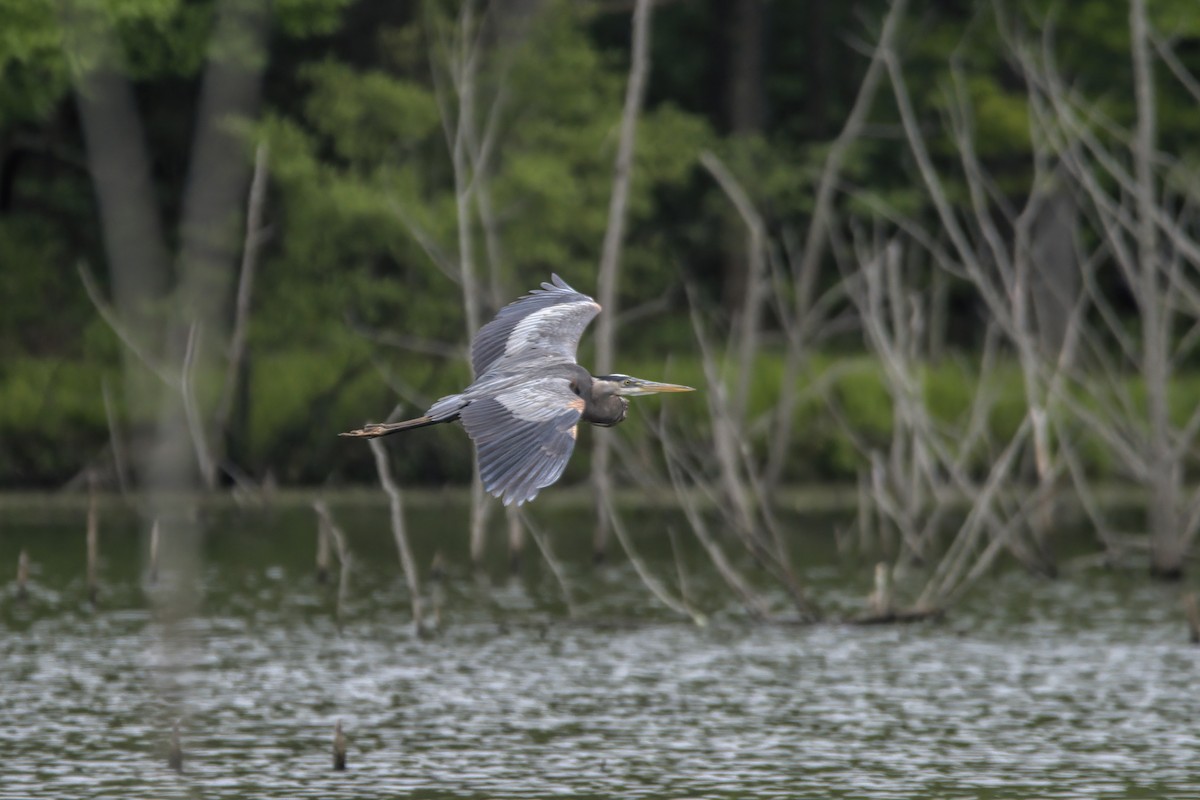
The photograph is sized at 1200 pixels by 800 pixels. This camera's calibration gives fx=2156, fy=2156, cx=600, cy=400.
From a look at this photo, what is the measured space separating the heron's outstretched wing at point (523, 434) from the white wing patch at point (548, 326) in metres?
1.08

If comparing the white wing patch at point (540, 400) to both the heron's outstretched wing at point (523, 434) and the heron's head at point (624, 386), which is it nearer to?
→ the heron's outstretched wing at point (523, 434)

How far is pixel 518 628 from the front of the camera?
16781 millimetres

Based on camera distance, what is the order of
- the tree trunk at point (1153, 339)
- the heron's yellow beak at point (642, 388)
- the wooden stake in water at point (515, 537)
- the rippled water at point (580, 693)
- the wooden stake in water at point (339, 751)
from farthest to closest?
1. the wooden stake in water at point (515, 537)
2. the tree trunk at point (1153, 339)
3. the rippled water at point (580, 693)
4. the wooden stake in water at point (339, 751)
5. the heron's yellow beak at point (642, 388)

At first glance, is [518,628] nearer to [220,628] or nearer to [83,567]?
[220,628]

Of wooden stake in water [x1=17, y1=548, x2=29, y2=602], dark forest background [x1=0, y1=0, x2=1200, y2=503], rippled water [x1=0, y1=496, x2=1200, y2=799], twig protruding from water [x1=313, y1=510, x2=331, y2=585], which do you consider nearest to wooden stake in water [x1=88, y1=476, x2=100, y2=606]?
rippled water [x1=0, y1=496, x2=1200, y2=799]

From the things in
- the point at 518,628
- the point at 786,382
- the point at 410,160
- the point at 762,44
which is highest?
the point at 762,44

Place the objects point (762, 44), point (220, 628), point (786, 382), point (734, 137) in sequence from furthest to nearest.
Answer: point (762, 44) → point (734, 137) → point (786, 382) → point (220, 628)

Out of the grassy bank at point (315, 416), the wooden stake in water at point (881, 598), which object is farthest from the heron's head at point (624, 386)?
the grassy bank at point (315, 416)

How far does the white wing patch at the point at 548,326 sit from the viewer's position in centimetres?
1112

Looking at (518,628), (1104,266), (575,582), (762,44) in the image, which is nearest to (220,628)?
(518,628)

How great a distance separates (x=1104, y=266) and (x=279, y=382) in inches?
675

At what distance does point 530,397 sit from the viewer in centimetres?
966

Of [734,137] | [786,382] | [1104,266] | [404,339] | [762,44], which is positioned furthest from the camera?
[1104,266]

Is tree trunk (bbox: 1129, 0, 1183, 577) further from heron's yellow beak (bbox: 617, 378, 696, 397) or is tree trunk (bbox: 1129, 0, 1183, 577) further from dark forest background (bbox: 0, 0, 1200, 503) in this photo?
heron's yellow beak (bbox: 617, 378, 696, 397)
